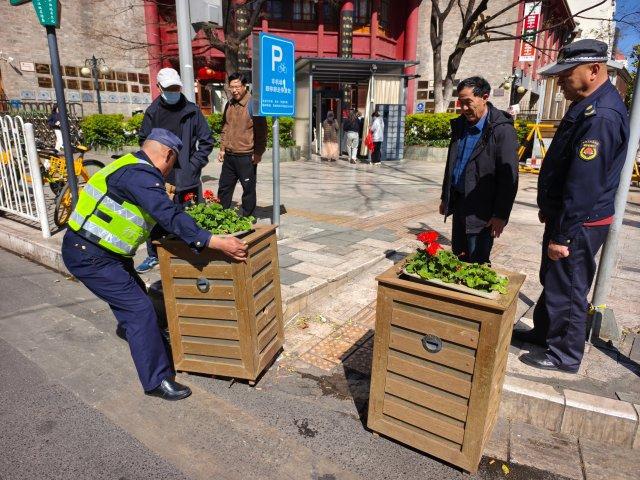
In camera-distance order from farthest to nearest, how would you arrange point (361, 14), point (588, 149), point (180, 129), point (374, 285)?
point (361, 14), point (374, 285), point (180, 129), point (588, 149)

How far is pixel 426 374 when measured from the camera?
2285 millimetres

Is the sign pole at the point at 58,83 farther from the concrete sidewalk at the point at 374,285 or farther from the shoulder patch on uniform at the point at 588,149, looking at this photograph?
the shoulder patch on uniform at the point at 588,149

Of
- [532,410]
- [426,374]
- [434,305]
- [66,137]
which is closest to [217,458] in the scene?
[426,374]

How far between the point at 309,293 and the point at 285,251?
51.2 inches

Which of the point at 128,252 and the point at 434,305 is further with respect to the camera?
the point at 128,252

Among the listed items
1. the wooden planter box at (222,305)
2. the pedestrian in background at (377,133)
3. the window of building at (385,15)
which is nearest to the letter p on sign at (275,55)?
the wooden planter box at (222,305)

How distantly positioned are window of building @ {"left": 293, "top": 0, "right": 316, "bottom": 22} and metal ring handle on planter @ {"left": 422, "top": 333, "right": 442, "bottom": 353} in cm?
2196

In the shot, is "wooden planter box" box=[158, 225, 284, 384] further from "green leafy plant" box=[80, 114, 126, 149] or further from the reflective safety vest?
"green leafy plant" box=[80, 114, 126, 149]

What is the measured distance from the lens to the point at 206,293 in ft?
9.36

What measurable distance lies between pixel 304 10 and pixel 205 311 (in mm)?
21547

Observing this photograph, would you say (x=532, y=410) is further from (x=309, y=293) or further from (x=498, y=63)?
(x=498, y=63)

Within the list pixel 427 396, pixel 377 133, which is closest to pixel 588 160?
pixel 427 396

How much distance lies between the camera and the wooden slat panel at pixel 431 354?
2.15 meters

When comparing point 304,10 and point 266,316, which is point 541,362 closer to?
point 266,316
